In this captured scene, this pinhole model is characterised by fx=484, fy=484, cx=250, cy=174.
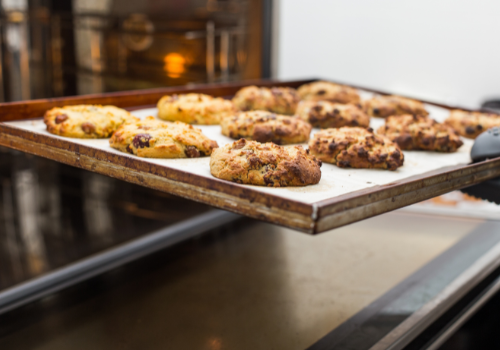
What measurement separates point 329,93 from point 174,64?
1.35m

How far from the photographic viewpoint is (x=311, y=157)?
1.26 meters

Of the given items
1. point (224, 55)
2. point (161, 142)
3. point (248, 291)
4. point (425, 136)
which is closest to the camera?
point (161, 142)

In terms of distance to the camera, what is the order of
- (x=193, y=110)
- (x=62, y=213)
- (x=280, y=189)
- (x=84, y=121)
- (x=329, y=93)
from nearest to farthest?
(x=280, y=189) → (x=84, y=121) → (x=193, y=110) → (x=329, y=93) → (x=62, y=213)

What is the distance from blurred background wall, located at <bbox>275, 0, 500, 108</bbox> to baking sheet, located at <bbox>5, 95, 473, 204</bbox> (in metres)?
1.20

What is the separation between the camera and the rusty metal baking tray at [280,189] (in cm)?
95

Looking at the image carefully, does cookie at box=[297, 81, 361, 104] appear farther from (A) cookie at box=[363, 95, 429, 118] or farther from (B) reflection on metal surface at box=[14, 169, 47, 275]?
(B) reflection on metal surface at box=[14, 169, 47, 275]

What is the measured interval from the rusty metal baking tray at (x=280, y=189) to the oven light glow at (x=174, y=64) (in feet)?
5.20

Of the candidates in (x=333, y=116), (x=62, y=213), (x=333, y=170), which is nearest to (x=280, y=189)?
(x=333, y=170)

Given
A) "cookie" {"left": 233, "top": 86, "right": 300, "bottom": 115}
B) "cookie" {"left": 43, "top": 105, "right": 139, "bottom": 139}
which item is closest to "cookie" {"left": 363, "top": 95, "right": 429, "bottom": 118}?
"cookie" {"left": 233, "top": 86, "right": 300, "bottom": 115}

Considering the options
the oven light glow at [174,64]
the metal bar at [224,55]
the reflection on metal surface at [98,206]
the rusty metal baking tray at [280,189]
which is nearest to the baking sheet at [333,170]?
the rusty metal baking tray at [280,189]

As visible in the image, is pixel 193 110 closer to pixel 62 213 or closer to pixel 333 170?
pixel 333 170

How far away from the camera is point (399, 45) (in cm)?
314

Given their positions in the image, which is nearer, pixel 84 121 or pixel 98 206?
pixel 84 121

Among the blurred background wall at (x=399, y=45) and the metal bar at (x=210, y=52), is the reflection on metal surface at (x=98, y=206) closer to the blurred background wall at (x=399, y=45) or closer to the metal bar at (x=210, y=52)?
the metal bar at (x=210, y=52)
